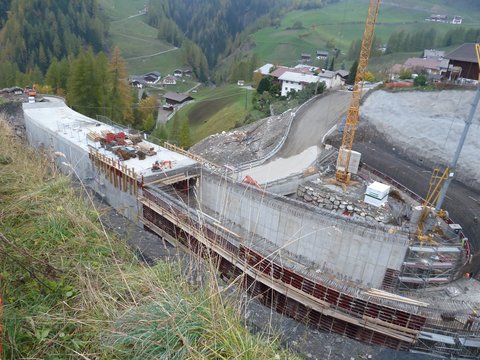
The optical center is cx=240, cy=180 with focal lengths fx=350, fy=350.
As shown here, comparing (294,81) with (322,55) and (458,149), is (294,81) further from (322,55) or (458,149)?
(322,55)

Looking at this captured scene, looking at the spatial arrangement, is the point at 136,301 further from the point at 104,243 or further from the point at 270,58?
the point at 270,58

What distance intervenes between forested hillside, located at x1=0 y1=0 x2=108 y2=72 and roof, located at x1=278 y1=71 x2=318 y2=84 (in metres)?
56.8

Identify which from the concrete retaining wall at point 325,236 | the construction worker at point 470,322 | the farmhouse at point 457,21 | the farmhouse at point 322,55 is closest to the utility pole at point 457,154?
the concrete retaining wall at point 325,236

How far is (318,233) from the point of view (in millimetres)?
15281

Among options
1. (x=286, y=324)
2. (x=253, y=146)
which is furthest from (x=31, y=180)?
(x=253, y=146)

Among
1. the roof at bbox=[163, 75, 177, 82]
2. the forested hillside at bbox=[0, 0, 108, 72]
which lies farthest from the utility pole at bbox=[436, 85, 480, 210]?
the forested hillside at bbox=[0, 0, 108, 72]

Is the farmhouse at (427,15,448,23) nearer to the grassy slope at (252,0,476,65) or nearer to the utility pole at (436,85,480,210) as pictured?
the grassy slope at (252,0,476,65)

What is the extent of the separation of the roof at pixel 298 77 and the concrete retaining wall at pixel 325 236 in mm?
34743

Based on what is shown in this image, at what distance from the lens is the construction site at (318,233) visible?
1247 centimetres

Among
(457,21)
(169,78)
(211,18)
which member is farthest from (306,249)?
(211,18)

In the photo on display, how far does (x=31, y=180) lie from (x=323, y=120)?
2980cm

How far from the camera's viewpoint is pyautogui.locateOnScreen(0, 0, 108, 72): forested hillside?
7850cm

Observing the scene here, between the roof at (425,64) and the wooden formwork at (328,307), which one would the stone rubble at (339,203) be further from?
the roof at (425,64)

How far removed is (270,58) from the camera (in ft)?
352
